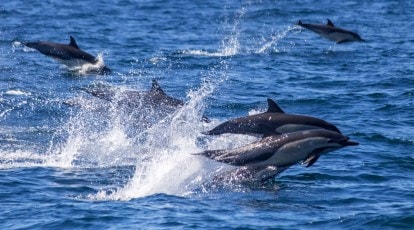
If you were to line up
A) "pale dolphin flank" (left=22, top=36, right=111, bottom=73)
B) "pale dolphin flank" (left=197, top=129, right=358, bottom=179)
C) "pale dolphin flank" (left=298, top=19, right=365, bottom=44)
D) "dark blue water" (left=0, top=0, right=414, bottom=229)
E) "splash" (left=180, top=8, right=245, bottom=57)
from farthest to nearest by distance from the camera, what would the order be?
1. "splash" (left=180, top=8, right=245, bottom=57)
2. "pale dolphin flank" (left=298, top=19, right=365, bottom=44)
3. "pale dolphin flank" (left=22, top=36, right=111, bottom=73)
4. "pale dolphin flank" (left=197, top=129, right=358, bottom=179)
5. "dark blue water" (left=0, top=0, right=414, bottom=229)

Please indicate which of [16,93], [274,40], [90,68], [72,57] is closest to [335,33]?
[274,40]

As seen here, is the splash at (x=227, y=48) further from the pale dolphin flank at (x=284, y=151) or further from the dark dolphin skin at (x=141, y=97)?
the pale dolphin flank at (x=284, y=151)

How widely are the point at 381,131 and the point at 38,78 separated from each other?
9646 millimetres

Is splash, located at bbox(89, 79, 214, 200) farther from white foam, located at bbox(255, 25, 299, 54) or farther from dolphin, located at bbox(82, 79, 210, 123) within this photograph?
white foam, located at bbox(255, 25, 299, 54)

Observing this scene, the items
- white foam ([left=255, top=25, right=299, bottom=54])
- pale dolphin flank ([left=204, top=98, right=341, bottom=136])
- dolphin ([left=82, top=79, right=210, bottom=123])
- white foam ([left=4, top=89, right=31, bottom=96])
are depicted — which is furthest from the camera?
white foam ([left=255, top=25, right=299, bottom=54])

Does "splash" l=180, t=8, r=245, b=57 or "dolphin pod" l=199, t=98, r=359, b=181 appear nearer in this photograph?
"dolphin pod" l=199, t=98, r=359, b=181

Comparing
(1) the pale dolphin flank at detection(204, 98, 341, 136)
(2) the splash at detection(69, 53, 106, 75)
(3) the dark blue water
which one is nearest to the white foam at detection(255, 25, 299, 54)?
(3) the dark blue water

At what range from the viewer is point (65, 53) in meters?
26.9

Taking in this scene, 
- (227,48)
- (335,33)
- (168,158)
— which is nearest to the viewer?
(168,158)

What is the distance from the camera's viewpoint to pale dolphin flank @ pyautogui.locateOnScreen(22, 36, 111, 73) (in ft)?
88.0

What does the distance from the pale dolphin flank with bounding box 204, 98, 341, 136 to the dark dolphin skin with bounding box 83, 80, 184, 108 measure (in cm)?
380

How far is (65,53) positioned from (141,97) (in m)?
6.52

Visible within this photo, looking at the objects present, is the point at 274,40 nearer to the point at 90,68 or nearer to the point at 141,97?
the point at 90,68

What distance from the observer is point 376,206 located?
1441 cm
